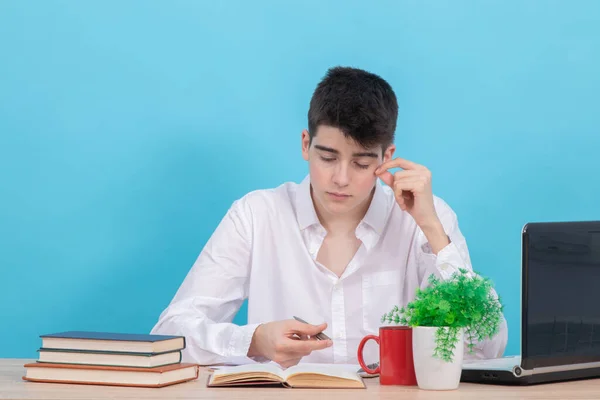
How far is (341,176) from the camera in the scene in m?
2.38

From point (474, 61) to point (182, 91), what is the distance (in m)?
1.17

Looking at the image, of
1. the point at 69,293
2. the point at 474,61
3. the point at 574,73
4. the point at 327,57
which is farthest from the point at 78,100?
the point at 574,73

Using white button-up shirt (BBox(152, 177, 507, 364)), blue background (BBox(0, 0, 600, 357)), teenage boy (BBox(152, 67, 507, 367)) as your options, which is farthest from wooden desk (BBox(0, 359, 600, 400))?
blue background (BBox(0, 0, 600, 357))

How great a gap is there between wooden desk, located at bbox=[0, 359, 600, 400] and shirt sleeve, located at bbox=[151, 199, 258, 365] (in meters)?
0.37

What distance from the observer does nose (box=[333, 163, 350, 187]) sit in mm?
2383

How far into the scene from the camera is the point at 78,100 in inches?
126

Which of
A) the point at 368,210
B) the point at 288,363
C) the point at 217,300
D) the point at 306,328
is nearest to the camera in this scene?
the point at 306,328

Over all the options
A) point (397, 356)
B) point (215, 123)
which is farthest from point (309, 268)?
point (397, 356)

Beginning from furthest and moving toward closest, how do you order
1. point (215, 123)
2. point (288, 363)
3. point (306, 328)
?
point (215, 123)
point (288, 363)
point (306, 328)

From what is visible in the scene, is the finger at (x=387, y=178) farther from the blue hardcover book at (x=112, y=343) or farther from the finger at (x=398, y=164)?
the blue hardcover book at (x=112, y=343)

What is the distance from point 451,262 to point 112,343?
99 centimetres

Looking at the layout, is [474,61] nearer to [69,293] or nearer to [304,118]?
[304,118]

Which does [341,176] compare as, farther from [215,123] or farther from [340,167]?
[215,123]

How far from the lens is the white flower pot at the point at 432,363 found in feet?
5.58
